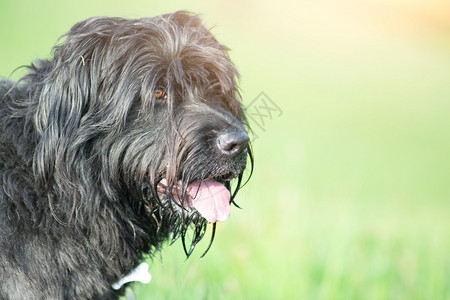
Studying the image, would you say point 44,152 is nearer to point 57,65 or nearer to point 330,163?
point 57,65

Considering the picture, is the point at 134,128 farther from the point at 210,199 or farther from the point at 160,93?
the point at 210,199

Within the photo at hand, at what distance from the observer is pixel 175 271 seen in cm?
431

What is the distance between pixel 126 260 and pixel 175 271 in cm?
114

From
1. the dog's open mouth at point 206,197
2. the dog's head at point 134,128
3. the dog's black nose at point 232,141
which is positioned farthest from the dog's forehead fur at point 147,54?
the dog's open mouth at point 206,197

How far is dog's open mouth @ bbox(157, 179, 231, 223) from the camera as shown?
3.16 meters

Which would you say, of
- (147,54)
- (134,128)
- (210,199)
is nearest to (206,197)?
(210,199)

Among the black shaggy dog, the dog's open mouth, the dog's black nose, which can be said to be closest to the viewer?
the black shaggy dog

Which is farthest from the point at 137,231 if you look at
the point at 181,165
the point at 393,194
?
the point at 393,194

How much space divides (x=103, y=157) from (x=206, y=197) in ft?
2.01

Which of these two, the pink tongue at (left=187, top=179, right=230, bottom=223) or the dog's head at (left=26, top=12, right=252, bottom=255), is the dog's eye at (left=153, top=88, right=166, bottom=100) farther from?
the pink tongue at (left=187, top=179, right=230, bottom=223)

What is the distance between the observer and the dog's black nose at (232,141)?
3.06 m

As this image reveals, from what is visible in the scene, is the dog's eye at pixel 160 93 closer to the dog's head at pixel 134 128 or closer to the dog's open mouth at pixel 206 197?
the dog's head at pixel 134 128

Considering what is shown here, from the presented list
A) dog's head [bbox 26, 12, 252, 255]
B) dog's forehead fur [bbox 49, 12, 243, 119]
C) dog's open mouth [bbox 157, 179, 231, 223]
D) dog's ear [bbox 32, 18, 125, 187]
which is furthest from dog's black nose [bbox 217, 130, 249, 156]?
dog's ear [bbox 32, 18, 125, 187]

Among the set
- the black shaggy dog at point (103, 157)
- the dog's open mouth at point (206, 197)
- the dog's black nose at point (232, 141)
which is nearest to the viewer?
the black shaggy dog at point (103, 157)
